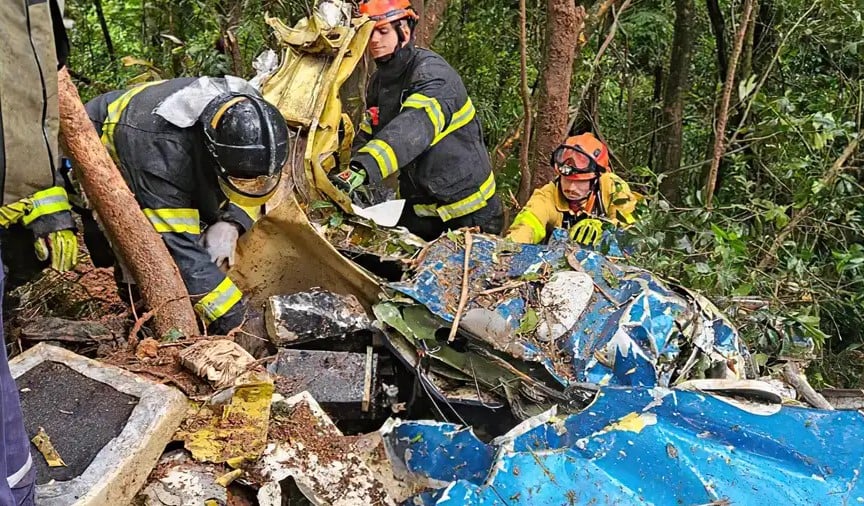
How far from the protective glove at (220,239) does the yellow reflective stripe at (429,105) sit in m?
1.34

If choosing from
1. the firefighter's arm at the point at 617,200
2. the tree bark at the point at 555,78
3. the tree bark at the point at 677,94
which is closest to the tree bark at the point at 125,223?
the firefighter's arm at the point at 617,200

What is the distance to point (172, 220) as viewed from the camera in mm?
2656

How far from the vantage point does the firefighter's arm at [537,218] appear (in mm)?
4056

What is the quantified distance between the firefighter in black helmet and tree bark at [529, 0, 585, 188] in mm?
2023

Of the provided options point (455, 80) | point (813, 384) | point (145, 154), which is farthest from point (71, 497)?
point (813, 384)

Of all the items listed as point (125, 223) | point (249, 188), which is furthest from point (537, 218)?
point (125, 223)

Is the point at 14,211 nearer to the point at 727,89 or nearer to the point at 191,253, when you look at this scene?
the point at 191,253

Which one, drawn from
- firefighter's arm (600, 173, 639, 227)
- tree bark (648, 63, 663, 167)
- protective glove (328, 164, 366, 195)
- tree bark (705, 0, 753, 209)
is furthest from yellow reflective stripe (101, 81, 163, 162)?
tree bark (648, 63, 663, 167)

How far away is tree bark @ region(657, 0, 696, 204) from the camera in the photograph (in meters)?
6.75

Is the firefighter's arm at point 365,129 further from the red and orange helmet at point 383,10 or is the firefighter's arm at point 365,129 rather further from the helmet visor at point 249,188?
the helmet visor at point 249,188

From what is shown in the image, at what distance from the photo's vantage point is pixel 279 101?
3332 millimetres

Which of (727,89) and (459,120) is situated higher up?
(727,89)

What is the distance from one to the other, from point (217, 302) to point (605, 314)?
4.74ft

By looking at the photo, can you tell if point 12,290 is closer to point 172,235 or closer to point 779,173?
point 172,235
